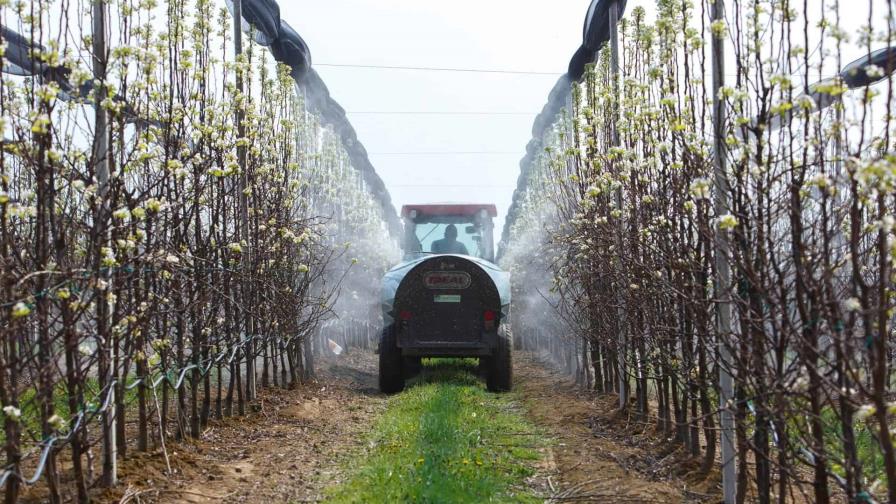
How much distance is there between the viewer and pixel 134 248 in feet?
18.4

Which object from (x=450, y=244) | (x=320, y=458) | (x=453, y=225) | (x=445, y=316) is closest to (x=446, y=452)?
(x=320, y=458)

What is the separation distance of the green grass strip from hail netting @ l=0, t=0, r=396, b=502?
1.68 metres

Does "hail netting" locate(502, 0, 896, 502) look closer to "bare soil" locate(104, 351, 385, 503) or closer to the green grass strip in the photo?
the green grass strip

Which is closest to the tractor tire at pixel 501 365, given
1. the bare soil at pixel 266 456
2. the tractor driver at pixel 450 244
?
the bare soil at pixel 266 456

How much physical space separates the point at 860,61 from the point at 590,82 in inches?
124

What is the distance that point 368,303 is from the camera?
Result: 76.0 ft

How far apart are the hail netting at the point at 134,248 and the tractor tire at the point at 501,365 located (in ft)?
8.86

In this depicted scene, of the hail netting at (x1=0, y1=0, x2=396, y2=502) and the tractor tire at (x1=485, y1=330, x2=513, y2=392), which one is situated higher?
the hail netting at (x1=0, y1=0, x2=396, y2=502)

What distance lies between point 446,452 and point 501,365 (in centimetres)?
543

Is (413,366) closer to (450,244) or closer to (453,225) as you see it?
(450,244)

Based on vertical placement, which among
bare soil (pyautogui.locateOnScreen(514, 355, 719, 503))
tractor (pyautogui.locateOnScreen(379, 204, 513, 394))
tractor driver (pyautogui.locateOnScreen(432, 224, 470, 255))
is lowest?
bare soil (pyautogui.locateOnScreen(514, 355, 719, 503))

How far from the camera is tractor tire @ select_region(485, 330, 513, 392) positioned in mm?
12812

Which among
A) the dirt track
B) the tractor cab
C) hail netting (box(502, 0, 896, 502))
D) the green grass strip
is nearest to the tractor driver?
the tractor cab

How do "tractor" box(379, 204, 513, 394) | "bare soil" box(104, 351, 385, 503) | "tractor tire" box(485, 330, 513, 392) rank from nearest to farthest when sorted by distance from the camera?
"bare soil" box(104, 351, 385, 503), "tractor" box(379, 204, 513, 394), "tractor tire" box(485, 330, 513, 392)
